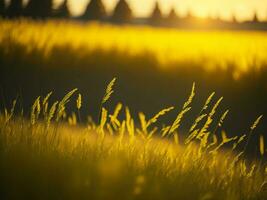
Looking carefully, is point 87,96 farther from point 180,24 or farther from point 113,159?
point 180,24

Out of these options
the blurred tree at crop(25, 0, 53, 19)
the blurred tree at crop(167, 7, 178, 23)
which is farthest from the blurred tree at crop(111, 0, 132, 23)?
the blurred tree at crop(25, 0, 53, 19)

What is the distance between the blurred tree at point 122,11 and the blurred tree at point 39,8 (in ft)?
34.0

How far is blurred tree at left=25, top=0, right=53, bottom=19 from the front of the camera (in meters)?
30.7


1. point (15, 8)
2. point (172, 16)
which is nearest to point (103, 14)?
point (172, 16)

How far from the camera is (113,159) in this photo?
2.55 metres

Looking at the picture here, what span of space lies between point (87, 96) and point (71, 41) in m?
1.90

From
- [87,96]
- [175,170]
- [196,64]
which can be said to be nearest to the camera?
[175,170]

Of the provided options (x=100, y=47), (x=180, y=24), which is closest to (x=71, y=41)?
(x=100, y=47)

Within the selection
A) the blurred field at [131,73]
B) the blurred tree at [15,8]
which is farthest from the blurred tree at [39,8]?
the blurred field at [131,73]

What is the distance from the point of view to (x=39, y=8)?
101 feet

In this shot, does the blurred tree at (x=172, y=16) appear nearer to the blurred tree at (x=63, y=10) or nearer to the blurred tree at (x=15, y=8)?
the blurred tree at (x=63, y=10)

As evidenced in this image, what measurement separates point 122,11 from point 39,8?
11052mm

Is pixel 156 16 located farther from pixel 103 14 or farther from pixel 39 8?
pixel 39 8

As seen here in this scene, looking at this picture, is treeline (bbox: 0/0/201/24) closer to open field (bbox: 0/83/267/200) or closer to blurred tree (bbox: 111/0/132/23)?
blurred tree (bbox: 111/0/132/23)
